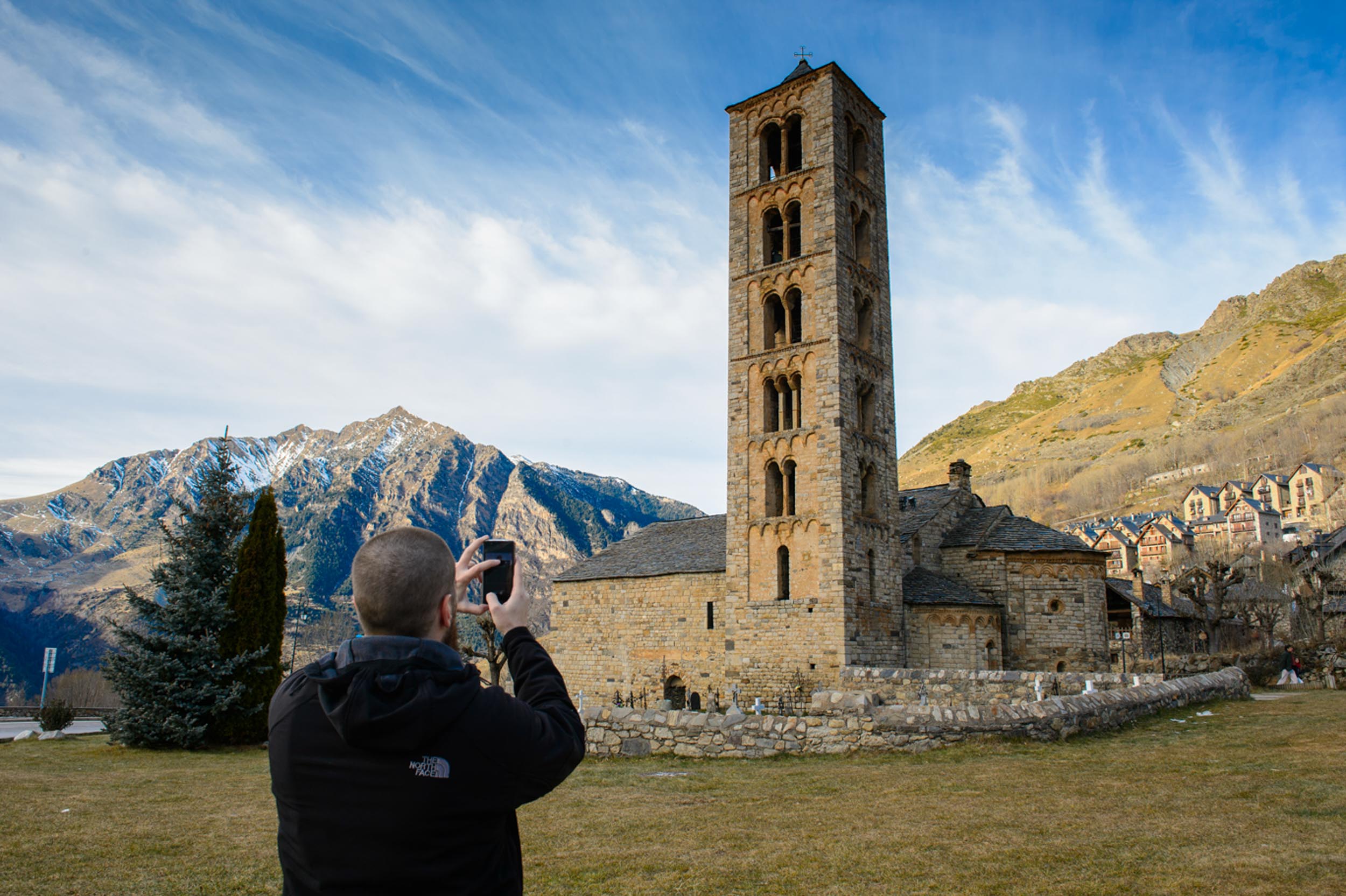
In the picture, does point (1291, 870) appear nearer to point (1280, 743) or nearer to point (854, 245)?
point (1280, 743)

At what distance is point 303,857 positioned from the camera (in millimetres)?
2430

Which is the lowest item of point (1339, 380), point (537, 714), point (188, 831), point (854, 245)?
point (188, 831)

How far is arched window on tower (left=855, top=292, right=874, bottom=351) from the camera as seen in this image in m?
30.0

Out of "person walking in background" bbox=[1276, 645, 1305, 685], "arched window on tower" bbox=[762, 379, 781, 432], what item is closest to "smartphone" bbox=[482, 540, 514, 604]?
"arched window on tower" bbox=[762, 379, 781, 432]

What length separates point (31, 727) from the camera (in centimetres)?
2308

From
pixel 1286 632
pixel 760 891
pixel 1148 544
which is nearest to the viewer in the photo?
pixel 760 891

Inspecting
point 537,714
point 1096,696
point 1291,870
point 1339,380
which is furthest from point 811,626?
point 1339,380

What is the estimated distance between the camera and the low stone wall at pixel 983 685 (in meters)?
19.6

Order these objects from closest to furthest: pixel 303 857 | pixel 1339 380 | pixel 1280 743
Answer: pixel 303 857 → pixel 1280 743 → pixel 1339 380

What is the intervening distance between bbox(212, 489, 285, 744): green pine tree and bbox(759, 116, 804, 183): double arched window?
2118 centimetres

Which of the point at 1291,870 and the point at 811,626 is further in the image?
the point at 811,626

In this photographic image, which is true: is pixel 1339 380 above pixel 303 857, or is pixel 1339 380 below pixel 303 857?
above

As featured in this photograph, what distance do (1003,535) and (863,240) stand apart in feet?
39.4

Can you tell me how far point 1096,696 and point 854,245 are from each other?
1981cm
